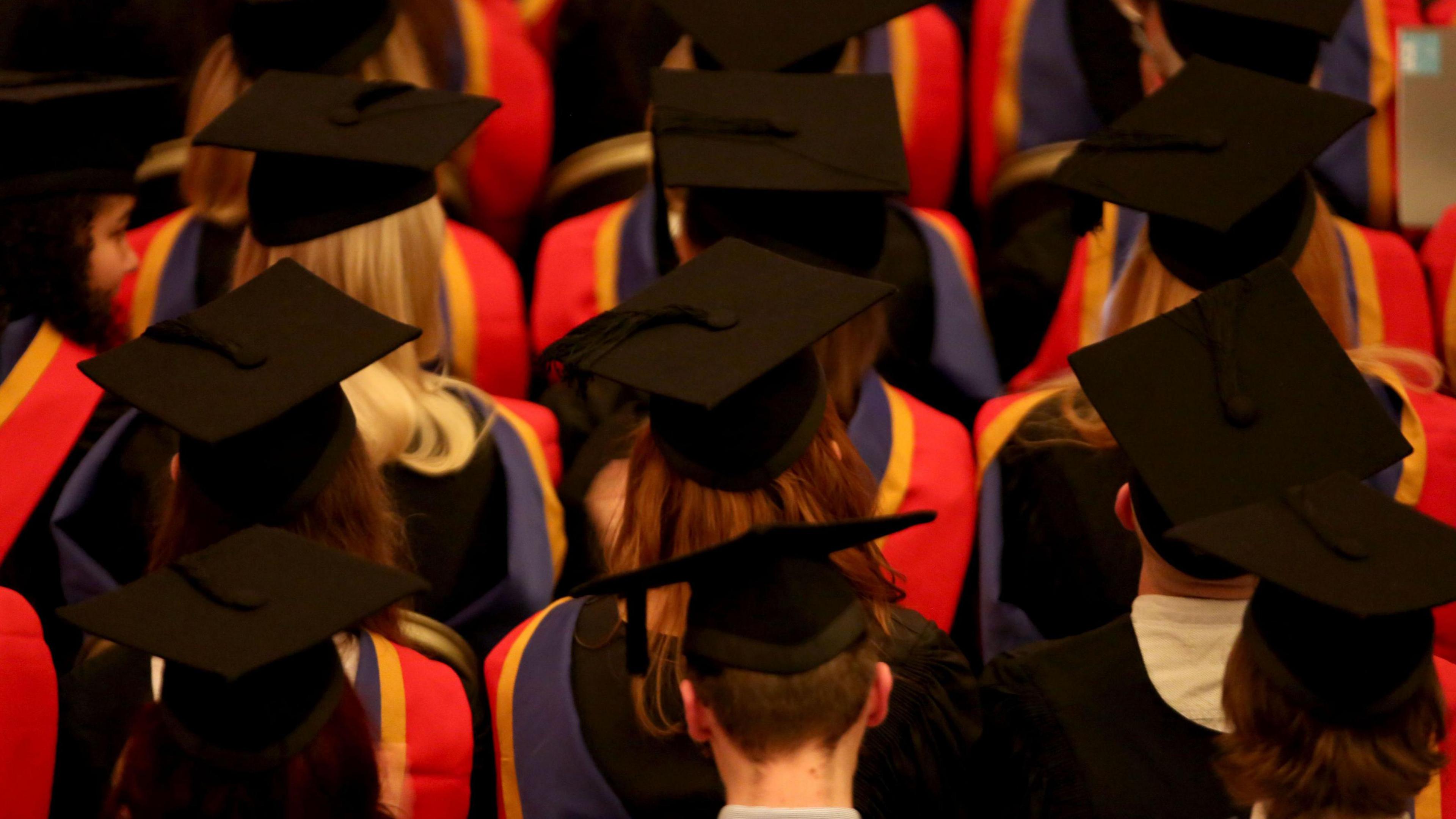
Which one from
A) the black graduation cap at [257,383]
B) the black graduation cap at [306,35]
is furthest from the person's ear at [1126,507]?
the black graduation cap at [306,35]

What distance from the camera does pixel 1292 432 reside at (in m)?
2.05

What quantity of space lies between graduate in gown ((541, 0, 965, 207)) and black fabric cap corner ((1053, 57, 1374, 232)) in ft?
2.03

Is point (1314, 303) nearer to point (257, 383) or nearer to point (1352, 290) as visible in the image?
point (1352, 290)

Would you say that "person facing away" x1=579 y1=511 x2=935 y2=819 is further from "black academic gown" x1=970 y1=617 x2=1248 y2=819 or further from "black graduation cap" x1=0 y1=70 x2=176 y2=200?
"black graduation cap" x1=0 y1=70 x2=176 y2=200

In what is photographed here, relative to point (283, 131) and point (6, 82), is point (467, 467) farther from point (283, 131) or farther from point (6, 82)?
point (6, 82)

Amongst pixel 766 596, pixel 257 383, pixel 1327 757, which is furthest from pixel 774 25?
pixel 1327 757

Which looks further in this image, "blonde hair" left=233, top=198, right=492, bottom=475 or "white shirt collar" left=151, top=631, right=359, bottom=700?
"blonde hair" left=233, top=198, right=492, bottom=475

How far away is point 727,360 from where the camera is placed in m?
2.03

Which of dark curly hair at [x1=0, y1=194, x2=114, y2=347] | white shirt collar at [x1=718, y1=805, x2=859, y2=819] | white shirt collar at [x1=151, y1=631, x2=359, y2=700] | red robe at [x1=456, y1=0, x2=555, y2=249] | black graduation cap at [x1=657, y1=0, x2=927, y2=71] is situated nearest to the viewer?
white shirt collar at [x1=718, y1=805, x2=859, y2=819]

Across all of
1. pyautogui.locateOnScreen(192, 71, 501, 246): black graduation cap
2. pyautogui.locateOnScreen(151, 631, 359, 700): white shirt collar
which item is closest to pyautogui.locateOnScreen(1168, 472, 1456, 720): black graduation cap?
pyautogui.locateOnScreen(151, 631, 359, 700): white shirt collar

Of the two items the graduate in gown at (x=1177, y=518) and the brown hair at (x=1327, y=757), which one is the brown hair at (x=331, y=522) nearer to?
the graduate in gown at (x=1177, y=518)

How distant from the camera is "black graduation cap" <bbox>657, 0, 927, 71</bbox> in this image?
10.5ft

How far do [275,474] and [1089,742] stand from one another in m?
1.17

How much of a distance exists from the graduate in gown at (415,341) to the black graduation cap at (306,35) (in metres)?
0.48
